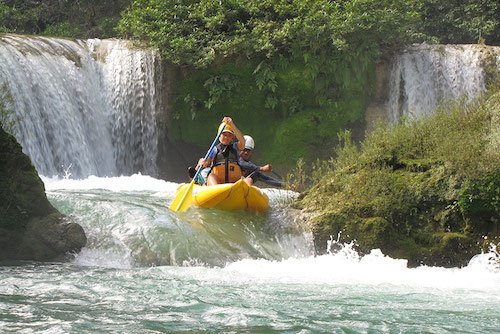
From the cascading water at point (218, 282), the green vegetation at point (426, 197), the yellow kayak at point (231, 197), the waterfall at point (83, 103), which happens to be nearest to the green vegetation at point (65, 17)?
the waterfall at point (83, 103)

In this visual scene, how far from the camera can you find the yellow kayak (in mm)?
7715

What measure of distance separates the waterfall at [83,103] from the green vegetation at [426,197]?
23.7 feet

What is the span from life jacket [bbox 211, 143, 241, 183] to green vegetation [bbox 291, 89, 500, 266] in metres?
1.32

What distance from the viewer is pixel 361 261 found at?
22.0 ft

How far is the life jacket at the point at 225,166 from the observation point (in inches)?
338

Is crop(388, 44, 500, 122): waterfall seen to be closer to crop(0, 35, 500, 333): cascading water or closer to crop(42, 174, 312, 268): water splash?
crop(0, 35, 500, 333): cascading water

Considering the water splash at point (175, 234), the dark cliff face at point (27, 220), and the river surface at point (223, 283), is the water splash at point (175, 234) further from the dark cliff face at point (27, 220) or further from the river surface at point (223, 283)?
the dark cliff face at point (27, 220)

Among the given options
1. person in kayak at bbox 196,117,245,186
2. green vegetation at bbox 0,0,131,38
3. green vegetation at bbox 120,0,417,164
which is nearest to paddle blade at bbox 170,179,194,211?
person in kayak at bbox 196,117,245,186

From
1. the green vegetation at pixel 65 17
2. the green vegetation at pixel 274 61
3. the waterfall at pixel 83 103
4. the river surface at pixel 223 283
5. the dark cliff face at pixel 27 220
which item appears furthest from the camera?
the green vegetation at pixel 65 17

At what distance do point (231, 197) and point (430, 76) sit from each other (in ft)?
33.7

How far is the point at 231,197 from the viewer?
25.4 feet

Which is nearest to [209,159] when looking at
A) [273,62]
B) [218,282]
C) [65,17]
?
[218,282]

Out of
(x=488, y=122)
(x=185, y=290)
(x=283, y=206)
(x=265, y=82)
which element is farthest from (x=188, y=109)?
(x=185, y=290)

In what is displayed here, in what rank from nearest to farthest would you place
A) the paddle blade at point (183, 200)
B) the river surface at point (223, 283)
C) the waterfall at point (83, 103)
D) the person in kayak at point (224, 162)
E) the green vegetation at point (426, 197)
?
1. the river surface at point (223, 283)
2. the green vegetation at point (426, 197)
3. the paddle blade at point (183, 200)
4. the person in kayak at point (224, 162)
5. the waterfall at point (83, 103)
